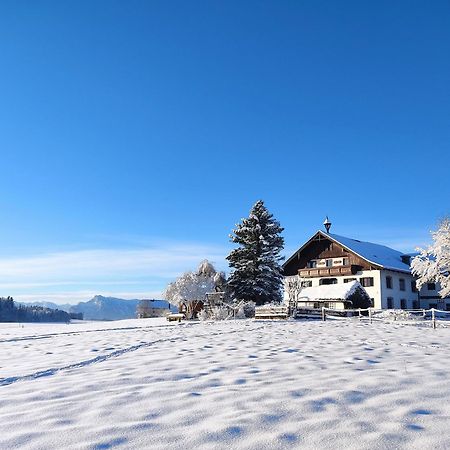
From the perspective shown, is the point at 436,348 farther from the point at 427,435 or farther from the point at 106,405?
the point at 106,405

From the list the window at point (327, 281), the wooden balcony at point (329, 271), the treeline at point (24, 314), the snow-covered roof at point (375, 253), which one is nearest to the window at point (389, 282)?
the snow-covered roof at point (375, 253)

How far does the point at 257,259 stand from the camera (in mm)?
45000

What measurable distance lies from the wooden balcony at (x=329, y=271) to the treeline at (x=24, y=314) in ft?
281

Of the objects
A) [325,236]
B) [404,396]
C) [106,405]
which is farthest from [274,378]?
[325,236]

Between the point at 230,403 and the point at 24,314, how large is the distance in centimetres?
13408

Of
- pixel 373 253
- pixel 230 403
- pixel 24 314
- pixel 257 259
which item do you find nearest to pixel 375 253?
pixel 373 253

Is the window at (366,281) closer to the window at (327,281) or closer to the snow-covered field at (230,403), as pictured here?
the window at (327,281)

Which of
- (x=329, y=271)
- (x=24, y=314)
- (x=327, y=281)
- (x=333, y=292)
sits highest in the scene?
(x=329, y=271)

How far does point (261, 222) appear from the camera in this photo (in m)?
46.8

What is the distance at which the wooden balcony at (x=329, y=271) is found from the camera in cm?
5031

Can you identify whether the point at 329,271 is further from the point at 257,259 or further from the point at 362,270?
the point at 257,259

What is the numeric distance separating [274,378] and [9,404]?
4.22 metres

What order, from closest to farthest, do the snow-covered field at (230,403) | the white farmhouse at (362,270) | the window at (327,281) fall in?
the snow-covered field at (230,403), the white farmhouse at (362,270), the window at (327,281)

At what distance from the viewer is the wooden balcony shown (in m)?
50.3
